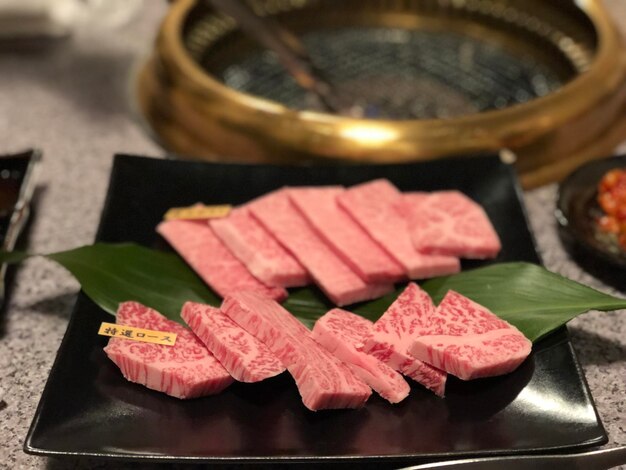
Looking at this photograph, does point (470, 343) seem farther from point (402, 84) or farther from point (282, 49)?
point (402, 84)

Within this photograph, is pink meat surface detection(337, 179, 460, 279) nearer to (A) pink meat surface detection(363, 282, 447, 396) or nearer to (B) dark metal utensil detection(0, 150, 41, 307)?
(A) pink meat surface detection(363, 282, 447, 396)

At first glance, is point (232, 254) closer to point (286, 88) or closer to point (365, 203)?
point (365, 203)

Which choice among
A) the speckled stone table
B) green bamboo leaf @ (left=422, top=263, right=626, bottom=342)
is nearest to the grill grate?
the speckled stone table

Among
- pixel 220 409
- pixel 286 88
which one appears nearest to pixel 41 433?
pixel 220 409

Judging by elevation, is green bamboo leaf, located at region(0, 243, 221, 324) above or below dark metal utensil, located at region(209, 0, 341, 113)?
below

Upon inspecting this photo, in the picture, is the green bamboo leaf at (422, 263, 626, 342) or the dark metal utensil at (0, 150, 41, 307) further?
the dark metal utensil at (0, 150, 41, 307)

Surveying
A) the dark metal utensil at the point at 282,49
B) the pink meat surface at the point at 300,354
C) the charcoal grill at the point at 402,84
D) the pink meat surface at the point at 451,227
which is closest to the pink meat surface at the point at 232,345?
the pink meat surface at the point at 300,354

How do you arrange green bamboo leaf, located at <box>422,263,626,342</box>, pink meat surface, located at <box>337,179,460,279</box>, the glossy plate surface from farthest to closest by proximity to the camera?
pink meat surface, located at <box>337,179,460,279</box> → green bamboo leaf, located at <box>422,263,626,342</box> → the glossy plate surface
